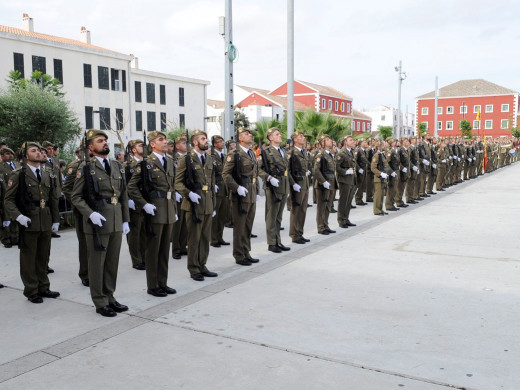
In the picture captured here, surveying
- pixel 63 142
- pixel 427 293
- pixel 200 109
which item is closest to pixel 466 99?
pixel 200 109

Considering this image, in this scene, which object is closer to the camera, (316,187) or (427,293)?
(427,293)

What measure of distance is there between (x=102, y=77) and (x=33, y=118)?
2770cm

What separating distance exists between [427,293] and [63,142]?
13.0 meters

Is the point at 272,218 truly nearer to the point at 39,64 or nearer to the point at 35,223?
the point at 35,223

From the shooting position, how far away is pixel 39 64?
119 feet

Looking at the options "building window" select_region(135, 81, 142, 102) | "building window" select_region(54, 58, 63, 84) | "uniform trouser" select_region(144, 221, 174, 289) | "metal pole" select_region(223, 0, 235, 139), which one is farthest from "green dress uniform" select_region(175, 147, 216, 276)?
"building window" select_region(135, 81, 142, 102)

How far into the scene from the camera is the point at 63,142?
1557cm

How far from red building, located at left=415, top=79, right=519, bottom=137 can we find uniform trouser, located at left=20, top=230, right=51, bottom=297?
82919 millimetres

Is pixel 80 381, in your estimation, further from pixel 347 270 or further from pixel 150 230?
pixel 347 270

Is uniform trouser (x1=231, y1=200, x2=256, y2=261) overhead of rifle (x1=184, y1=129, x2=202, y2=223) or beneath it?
beneath

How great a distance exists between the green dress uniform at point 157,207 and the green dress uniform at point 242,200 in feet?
4.57

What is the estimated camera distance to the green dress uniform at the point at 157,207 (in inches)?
228

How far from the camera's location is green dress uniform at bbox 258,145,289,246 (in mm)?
8062

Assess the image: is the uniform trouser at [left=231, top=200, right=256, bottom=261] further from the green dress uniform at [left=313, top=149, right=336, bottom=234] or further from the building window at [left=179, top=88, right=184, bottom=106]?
the building window at [left=179, top=88, right=184, bottom=106]
